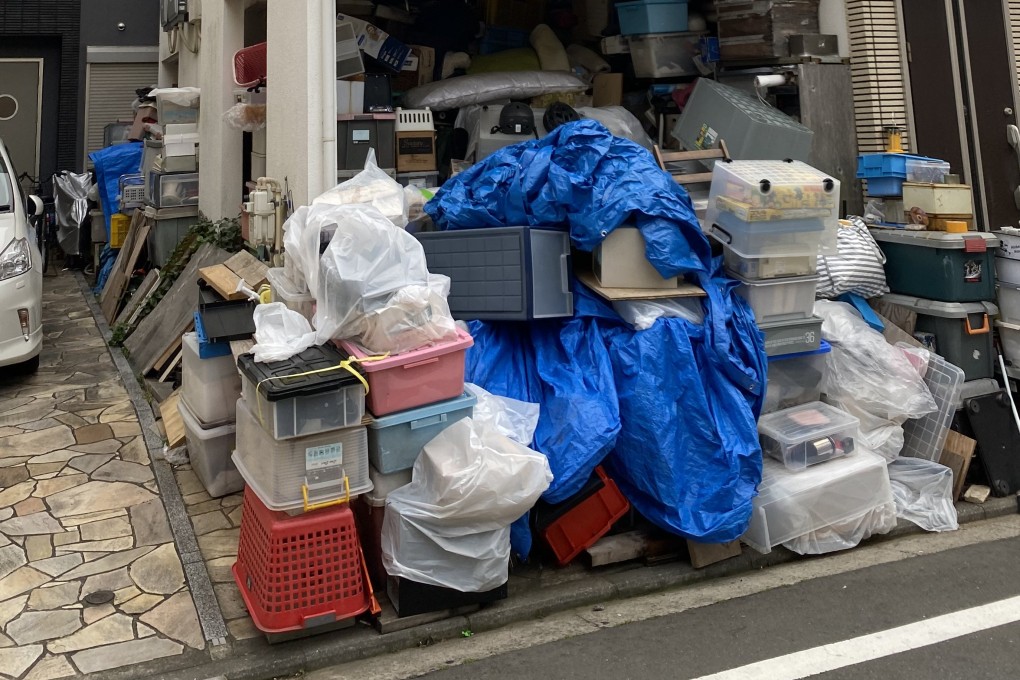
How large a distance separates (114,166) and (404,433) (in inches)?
362

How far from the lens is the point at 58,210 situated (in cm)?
1303

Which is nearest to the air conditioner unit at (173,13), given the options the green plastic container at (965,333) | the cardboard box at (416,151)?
the cardboard box at (416,151)

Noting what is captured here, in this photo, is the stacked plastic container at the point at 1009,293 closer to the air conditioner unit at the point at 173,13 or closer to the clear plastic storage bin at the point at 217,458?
the clear plastic storage bin at the point at 217,458

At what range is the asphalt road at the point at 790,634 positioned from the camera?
3.96 meters

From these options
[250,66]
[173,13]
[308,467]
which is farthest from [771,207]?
[173,13]

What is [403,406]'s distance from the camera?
14.1 feet

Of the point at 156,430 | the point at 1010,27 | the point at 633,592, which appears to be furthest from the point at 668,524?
the point at 1010,27

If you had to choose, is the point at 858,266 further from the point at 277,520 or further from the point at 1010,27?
the point at 277,520

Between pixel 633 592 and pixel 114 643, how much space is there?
2685 mm

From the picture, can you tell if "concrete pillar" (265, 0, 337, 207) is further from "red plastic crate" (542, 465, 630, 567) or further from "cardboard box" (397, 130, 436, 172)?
"red plastic crate" (542, 465, 630, 567)

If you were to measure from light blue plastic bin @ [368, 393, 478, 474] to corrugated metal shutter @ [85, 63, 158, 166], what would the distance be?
12337mm

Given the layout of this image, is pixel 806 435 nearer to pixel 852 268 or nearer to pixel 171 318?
pixel 852 268

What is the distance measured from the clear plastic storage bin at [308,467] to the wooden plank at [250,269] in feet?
7.28

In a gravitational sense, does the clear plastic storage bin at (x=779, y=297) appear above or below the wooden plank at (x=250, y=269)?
below
